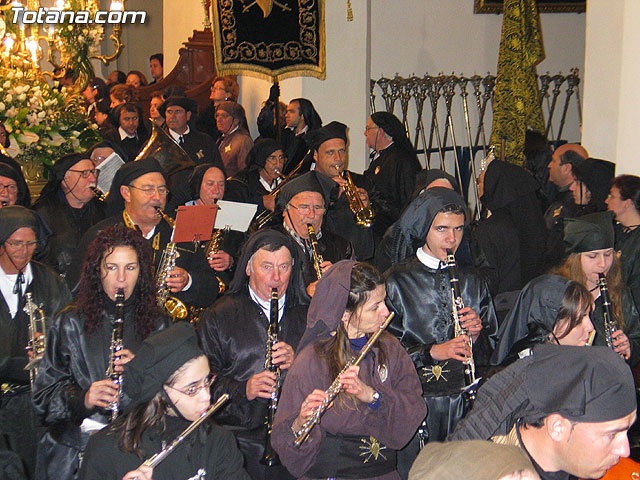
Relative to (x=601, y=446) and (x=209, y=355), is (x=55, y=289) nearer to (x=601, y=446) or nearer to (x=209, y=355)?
(x=209, y=355)

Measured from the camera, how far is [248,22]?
9.97m

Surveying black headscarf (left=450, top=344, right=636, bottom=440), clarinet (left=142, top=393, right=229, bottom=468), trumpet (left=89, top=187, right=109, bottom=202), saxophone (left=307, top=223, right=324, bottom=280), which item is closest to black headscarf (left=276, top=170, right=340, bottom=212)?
saxophone (left=307, top=223, right=324, bottom=280)

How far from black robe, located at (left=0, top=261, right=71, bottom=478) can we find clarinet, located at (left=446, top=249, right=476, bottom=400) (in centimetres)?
211

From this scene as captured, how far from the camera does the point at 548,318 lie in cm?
409

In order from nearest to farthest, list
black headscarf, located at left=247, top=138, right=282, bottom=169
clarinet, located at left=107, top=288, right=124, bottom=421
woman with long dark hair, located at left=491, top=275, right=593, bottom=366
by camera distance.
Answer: clarinet, located at left=107, top=288, right=124, bottom=421, woman with long dark hair, located at left=491, top=275, right=593, bottom=366, black headscarf, located at left=247, top=138, right=282, bottom=169

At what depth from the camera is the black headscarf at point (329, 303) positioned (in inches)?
144

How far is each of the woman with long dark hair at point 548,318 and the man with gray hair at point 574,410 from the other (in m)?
1.31

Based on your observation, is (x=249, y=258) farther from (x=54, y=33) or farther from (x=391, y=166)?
(x=54, y=33)

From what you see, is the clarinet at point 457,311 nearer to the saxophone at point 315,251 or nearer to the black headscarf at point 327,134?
the saxophone at point 315,251

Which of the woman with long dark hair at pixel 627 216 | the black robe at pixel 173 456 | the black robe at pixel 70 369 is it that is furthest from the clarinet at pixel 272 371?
the woman with long dark hair at pixel 627 216

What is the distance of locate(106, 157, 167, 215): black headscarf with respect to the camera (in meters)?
5.49

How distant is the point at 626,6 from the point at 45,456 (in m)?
5.01

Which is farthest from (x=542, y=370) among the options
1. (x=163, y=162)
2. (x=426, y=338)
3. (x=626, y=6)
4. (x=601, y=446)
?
(x=163, y=162)

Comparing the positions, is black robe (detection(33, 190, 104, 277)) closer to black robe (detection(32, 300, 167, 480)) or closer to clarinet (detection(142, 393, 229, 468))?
black robe (detection(32, 300, 167, 480))
